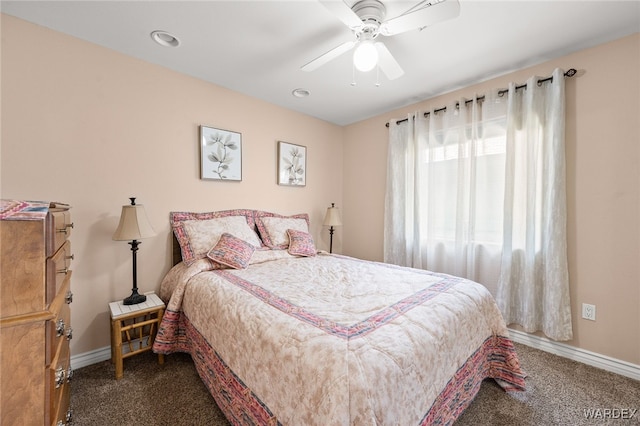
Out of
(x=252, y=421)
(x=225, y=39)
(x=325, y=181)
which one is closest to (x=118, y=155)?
(x=225, y=39)

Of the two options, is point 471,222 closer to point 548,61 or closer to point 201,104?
point 548,61

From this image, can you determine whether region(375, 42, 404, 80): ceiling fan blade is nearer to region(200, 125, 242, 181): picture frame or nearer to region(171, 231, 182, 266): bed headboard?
region(200, 125, 242, 181): picture frame

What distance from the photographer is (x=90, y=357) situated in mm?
2037

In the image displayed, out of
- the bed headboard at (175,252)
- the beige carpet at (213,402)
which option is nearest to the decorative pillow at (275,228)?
the bed headboard at (175,252)

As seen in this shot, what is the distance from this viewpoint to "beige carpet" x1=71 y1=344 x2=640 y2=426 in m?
1.50

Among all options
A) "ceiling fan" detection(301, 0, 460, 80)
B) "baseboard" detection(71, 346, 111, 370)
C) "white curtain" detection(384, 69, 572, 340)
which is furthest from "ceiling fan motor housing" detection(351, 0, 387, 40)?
"baseboard" detection(71, 346, 111, 370)

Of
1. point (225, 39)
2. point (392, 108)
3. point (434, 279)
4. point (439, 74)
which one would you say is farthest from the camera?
point (392, 108)

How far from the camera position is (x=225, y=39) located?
201cm

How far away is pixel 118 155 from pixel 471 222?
3316 millimetres

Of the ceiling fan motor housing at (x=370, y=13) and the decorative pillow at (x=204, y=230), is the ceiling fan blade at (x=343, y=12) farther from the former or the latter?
the decorative pillow at (x=204, y=230)

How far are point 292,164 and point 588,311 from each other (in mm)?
3214

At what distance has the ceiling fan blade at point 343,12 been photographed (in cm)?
128

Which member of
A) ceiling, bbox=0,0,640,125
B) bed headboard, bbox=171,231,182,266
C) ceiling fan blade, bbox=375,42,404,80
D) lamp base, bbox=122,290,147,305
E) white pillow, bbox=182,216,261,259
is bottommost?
lamp base, bbox=122,290,147,305

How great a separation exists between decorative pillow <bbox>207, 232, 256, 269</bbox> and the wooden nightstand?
54cm
